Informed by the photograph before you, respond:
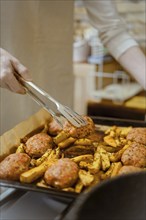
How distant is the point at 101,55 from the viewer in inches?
82.2

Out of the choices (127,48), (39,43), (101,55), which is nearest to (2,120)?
(39,43)

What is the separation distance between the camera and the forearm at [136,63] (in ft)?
3.50

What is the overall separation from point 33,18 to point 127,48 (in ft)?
1.06

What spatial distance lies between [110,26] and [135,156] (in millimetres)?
626

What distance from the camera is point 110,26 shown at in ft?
3.76

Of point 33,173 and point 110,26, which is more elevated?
point 110,26

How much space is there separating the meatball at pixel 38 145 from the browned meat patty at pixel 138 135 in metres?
A: 0.18

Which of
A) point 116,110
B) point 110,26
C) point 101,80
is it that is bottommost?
point 116,110

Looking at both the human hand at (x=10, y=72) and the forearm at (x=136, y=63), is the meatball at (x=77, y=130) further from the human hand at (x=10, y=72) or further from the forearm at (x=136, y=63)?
the forearm at (x=136, y=63)

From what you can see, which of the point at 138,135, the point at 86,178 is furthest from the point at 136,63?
the point at 86,178

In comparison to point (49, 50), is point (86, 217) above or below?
below

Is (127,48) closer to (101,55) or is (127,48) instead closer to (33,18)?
(33,18)

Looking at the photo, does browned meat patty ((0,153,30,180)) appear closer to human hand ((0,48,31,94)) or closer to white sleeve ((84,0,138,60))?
human hand ((0,48,31,94))

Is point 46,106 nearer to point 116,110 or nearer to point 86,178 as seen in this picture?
point 86,178
